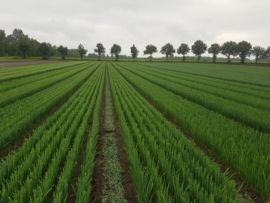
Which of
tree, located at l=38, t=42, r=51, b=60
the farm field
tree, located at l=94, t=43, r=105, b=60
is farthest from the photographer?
tree, located at l=94, t=43, r=105, b=60

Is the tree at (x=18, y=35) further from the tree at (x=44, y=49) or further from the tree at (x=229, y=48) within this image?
the tree at (x=229, y=48)

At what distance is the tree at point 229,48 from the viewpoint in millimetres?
90688

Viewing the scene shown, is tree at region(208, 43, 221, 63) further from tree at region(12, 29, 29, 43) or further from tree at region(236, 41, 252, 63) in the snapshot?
tree at region(12, 29, 29, 43)

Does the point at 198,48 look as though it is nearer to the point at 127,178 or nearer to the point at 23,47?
the point at 23,47

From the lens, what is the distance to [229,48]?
3629 inches

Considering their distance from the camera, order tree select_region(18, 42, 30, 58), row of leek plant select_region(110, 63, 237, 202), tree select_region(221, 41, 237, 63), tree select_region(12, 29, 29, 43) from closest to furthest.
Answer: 1. row of leek plant select_region(110, 63, 237, 202)
2. tree select_region(18, 42, 30, 58)
3. tree select_region(221, 41, 237, 63)
4. tree select_region(12, 29, 29, 43)

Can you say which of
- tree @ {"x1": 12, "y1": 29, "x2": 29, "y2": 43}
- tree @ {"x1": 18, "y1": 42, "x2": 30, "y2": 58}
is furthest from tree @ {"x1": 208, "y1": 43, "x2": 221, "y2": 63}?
tree @ {"x1": 12, "y1": 29, "x2": 29, "y2": 43}

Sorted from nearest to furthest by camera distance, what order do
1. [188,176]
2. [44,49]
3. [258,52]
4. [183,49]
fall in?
[188,176], [44,49], [258,52], [183,49]

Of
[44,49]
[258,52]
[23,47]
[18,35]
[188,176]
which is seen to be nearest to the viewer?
[188,176]

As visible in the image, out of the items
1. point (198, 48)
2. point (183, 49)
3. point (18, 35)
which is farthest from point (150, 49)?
point (18, 35)

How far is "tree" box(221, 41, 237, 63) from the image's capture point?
90688mm

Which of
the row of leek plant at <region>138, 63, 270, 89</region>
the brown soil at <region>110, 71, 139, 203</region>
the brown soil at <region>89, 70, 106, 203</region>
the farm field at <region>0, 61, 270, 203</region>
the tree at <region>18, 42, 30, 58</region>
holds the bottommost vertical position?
the brown soil at <region>110, 71, 139, 203</region>

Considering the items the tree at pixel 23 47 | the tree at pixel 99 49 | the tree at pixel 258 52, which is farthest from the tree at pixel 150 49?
the tree at pixel 23 47

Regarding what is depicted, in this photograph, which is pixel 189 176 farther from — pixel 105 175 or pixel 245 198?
pixel 105 175
